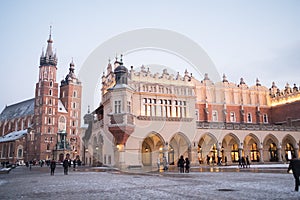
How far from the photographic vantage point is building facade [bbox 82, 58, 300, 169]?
31688mm

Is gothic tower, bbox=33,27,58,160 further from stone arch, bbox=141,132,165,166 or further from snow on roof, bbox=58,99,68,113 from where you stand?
stone arch, bbox=141,132,165,166

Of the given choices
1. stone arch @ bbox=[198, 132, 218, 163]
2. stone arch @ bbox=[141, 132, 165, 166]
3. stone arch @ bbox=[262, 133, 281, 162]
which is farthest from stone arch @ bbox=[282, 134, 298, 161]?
stone arch @ bbox=[141, 132, 165, 166]

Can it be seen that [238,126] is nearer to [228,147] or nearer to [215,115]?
[228,147]

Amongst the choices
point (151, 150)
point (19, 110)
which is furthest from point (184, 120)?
point (19, 110)

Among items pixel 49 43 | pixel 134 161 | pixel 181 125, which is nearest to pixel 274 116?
pixel 181 125

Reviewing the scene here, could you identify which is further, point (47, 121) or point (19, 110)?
point (19, 110)

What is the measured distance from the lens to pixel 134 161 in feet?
103

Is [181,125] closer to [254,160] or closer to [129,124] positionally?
[129,124]

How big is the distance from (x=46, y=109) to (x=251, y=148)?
62415 mm

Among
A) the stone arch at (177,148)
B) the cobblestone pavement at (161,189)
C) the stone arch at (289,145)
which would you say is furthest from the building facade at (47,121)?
the cobblestone pavement at (161,189)

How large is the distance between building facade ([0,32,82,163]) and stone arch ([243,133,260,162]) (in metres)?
45.2

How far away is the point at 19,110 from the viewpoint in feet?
333

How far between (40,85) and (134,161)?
6494cm

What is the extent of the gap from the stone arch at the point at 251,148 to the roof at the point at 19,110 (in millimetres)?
72516
